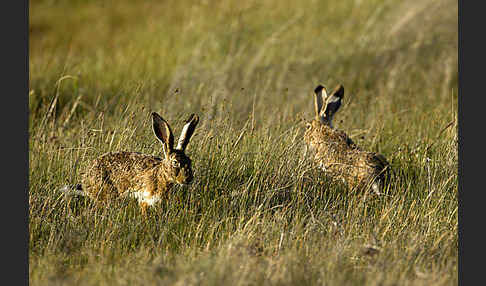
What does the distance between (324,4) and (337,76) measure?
3019 mm

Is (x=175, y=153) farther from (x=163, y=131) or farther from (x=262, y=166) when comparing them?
(x=262, y=166)

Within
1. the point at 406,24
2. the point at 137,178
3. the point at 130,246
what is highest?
the point at 406,24

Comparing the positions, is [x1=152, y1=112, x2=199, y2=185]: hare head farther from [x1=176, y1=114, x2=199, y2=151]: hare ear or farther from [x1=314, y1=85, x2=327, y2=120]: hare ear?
[x1=314, y1=85, x2=327, y2=120]: hare ear

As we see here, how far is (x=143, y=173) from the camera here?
17.9 ft

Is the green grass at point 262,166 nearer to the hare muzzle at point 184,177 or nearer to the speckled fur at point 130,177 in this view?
the speckled fur at point 130,177

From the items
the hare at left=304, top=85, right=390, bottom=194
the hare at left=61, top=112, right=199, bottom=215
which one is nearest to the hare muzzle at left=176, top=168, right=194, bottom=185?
the hare at left=61, top=112, right=199, bottom=215

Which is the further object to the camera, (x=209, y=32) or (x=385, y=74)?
(x=209, y=32)

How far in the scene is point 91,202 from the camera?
18.3 ft

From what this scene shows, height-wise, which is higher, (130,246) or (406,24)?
(406,24)

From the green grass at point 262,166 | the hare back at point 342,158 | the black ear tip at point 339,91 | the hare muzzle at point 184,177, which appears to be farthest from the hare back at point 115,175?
the black ear tip at point 339,91

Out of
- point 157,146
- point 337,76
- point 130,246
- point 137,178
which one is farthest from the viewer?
point 337,76

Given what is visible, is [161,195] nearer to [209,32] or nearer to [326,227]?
[326,227]

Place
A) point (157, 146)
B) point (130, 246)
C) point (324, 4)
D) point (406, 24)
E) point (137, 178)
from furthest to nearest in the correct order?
point (324, 4)
point (406, 24)
point (157, 146)
point (137, 178)
point (130, 246)

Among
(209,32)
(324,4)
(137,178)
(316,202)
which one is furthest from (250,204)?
(324,4)
